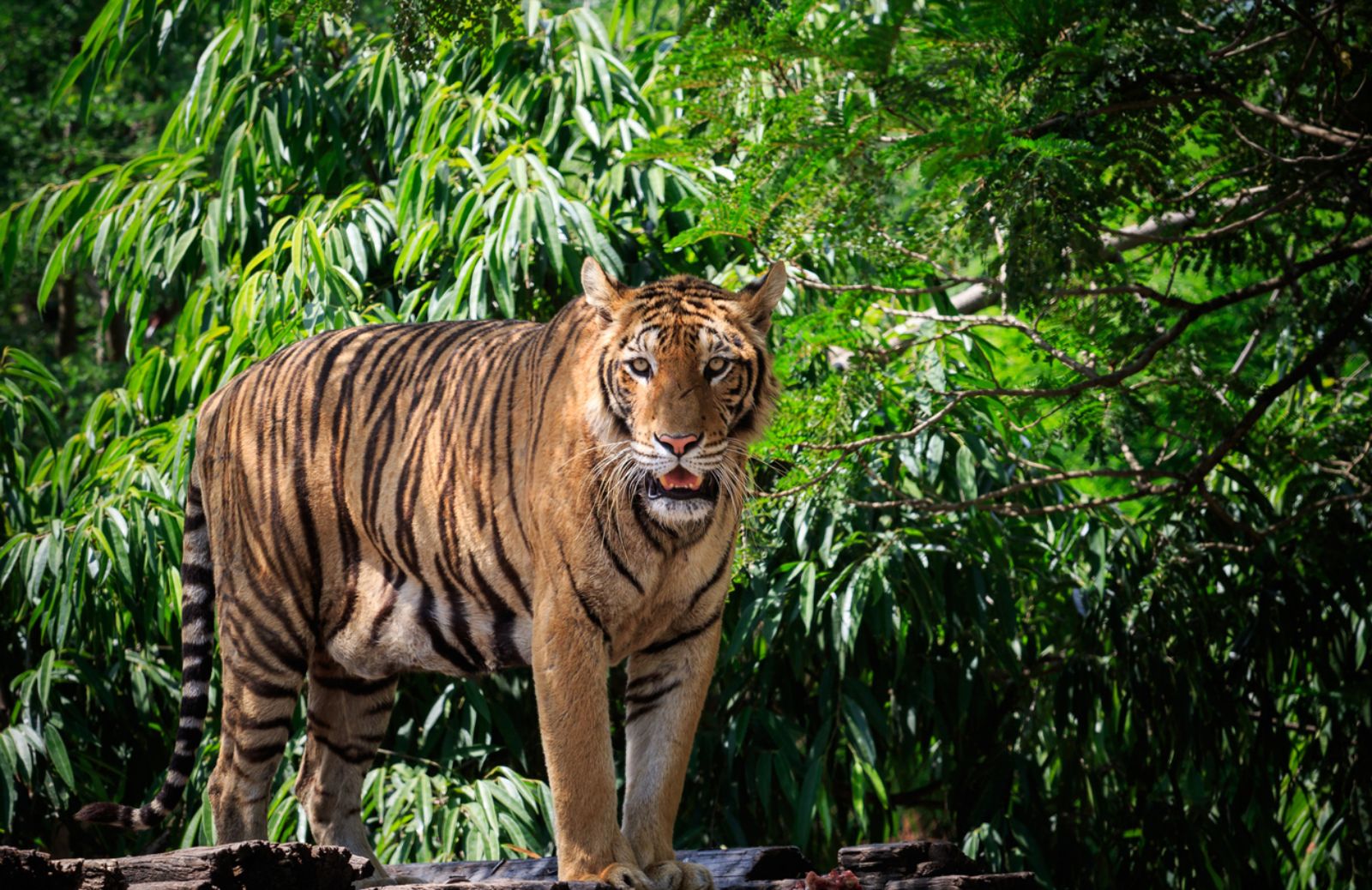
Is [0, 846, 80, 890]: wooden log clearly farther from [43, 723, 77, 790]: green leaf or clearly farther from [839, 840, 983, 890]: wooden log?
[43, 723, 77, 790]: green leaf

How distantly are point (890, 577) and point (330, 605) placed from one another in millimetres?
2143

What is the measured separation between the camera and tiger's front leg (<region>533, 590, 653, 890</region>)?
2836 millimetres

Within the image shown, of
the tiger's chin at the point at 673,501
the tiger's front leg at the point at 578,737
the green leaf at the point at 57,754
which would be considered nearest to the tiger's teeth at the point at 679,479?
the tiger's chin at the point at 673,501

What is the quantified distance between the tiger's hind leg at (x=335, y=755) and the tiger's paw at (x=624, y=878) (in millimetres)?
880

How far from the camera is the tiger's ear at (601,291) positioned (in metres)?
3.06

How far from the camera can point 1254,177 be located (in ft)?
14.4

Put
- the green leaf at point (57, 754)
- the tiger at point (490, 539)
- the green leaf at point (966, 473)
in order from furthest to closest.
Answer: the green leaf at point (966, 473) → the green leaf at point (57, 754) → the tiger at point (490, 539)

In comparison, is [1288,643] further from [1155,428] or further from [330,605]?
[330,605]

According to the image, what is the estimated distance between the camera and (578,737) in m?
2.88

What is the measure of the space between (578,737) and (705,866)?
45 cm

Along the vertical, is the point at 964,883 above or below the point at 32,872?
below

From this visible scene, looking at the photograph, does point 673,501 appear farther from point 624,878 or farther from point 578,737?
point 624,878

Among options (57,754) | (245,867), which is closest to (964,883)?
(245,867)

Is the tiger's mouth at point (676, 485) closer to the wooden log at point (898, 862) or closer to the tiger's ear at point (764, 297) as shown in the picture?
the tiger's ear at point (764, 297)
